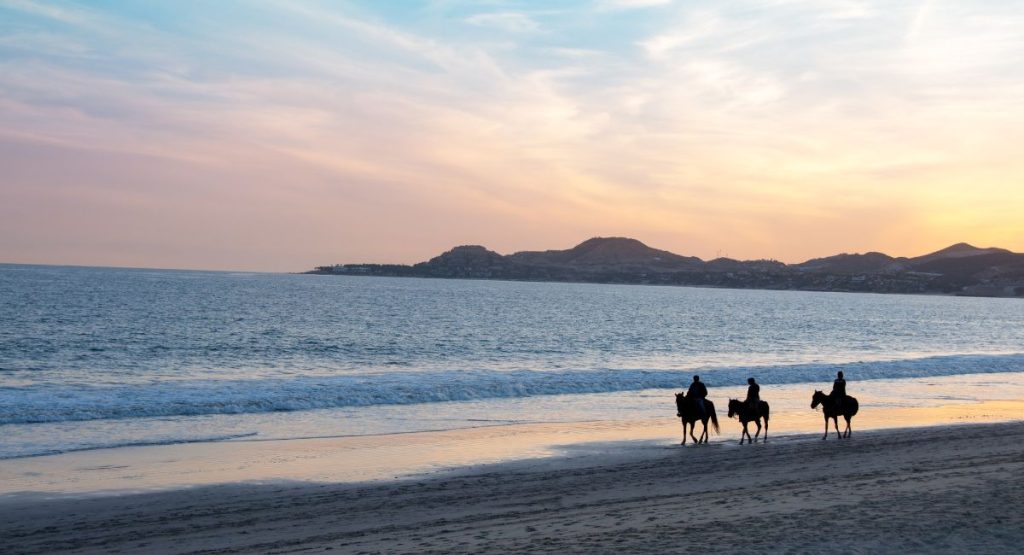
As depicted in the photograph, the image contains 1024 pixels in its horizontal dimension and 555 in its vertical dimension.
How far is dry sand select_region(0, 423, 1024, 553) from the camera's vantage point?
1109 centimetres

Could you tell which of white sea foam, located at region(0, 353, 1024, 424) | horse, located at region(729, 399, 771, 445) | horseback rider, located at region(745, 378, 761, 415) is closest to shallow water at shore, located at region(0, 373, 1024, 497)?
horse, located at region(729, 399, 771, 445)

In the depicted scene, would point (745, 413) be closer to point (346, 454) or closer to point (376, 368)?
point (346, 454)

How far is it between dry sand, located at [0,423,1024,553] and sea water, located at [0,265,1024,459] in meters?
7.16

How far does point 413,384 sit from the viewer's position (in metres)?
33.5

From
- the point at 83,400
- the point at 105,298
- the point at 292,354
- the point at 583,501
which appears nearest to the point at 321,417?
the point at 83,400

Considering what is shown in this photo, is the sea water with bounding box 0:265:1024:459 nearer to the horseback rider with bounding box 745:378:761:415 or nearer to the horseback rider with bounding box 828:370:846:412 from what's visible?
the horseback rider with bounding box 745:378:761:415

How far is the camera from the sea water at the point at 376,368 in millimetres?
24828

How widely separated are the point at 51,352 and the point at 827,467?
127ft

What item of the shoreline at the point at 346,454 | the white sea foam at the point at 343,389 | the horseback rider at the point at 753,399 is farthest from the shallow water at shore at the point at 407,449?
the white sea foam at the point at 343,389

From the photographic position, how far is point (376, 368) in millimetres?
42500

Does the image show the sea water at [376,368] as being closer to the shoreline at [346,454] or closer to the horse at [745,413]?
the shoreline at [346,454]

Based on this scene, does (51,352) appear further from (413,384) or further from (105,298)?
(105,298)

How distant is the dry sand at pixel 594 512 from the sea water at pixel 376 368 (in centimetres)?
716

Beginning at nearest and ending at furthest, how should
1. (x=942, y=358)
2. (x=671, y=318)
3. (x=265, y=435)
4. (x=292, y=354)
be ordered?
(x=265, y=435) < (x=292, y=354) < (x=942, y=358) < (x=671, y=318)
